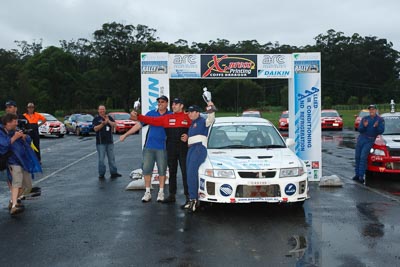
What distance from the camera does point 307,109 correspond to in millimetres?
10336

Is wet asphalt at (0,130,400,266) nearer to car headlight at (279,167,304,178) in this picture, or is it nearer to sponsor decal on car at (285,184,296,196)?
sponsor decal on car at (285,184,296,196)

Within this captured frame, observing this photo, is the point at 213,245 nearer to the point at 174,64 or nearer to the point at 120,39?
the point at 174,64

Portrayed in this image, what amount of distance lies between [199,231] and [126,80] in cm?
7824

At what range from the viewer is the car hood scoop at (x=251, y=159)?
281 inches

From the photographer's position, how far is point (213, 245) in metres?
5.69

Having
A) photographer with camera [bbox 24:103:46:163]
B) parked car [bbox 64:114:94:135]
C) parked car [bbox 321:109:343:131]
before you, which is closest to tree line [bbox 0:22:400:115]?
parked car [bbox 64:114:94:135]

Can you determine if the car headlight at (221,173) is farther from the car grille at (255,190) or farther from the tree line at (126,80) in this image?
the tree line at (126,80)

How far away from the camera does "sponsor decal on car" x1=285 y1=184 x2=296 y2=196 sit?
707cm

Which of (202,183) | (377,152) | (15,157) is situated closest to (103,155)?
(15,157)

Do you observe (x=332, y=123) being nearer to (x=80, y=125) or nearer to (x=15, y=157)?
(x=80, y=125)

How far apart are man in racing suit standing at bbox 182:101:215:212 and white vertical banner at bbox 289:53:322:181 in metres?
3.38

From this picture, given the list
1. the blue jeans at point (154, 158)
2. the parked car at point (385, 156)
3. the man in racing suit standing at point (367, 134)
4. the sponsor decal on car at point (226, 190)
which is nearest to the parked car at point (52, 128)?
the blue jeans at point (154, 158)

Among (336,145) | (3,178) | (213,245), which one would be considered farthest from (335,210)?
(336,145)

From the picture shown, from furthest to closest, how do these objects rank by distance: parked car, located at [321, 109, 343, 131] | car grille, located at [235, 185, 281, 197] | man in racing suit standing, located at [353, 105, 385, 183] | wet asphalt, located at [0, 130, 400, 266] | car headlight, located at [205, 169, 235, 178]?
parked car, located at [321, 109, 343, 131]
man in racing suit standing, located at [353, 105, 385, 183]
car headlight, located at [205, 169, 235, 178]
car grille, located at [235, 185, 281, 197]
wet asphalt, located at [0, 130, 400, 266]
